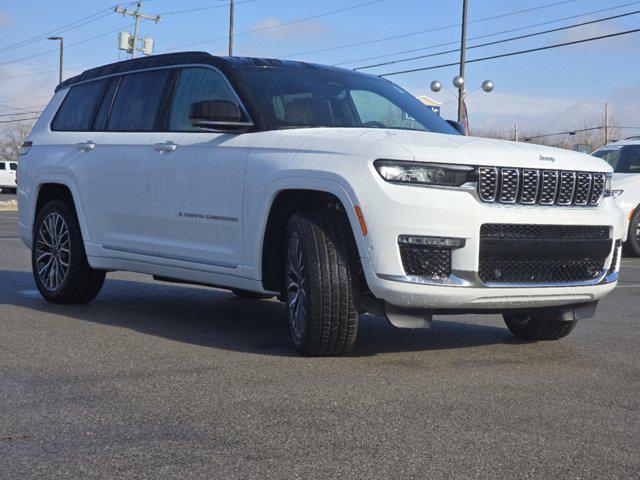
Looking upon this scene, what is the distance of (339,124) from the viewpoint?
6.95m

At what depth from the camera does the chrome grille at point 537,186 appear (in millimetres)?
5859

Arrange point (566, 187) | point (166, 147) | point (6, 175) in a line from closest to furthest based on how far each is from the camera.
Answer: point (566, 187) → point (166, 147) → point (6, 175)

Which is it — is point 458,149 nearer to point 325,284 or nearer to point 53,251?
point 325,284

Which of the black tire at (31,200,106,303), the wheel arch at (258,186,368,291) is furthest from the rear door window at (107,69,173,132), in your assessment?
the wheel arch at (258,186,368,291)

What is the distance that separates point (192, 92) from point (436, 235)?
8.48ft

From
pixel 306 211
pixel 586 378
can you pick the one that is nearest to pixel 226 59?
pixel 306 211

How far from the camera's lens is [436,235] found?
573 centimetres

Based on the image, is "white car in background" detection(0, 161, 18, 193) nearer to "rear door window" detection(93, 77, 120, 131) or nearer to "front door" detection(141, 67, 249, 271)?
"rear door window" detection(93, 77, 120, 131)

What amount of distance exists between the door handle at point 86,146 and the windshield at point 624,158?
10.2m

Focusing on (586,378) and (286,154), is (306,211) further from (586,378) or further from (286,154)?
(586,378)

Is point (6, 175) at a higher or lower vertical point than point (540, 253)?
lower

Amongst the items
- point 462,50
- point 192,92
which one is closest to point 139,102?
point 192,92

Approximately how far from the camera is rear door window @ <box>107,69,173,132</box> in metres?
7.82

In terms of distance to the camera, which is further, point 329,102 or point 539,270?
point 329,102
